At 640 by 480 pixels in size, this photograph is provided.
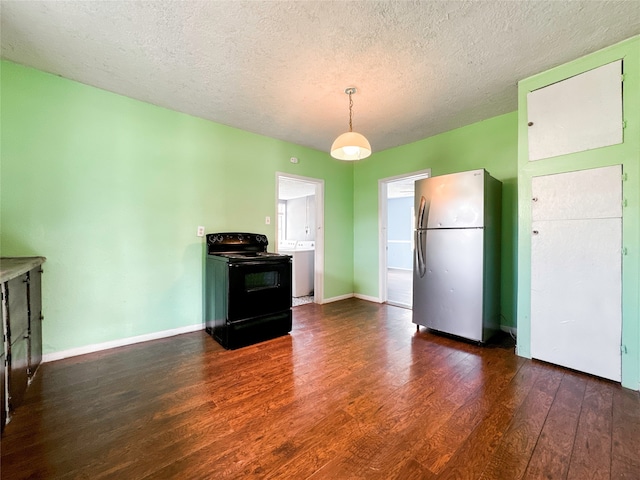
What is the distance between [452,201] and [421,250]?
64 centimetres

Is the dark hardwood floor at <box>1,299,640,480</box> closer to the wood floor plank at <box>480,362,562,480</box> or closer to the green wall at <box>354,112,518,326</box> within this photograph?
the wood floor plank at <box>480,362,562,480</box>

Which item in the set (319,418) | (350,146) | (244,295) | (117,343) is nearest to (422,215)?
(350,146)

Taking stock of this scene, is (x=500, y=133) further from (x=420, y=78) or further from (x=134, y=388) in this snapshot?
(x=134, y=388)

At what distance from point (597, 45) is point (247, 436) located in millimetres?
3643

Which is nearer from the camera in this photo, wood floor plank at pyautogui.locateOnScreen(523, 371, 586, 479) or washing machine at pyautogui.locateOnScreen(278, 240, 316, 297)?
wood floor plank at pyautogui.locateOnScreen(523, 371, 586, 479)

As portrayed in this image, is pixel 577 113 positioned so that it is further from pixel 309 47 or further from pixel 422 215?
pixel 309 47

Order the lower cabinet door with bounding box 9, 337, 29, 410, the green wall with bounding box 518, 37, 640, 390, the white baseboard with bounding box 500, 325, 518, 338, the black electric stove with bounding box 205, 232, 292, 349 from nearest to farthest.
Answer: the lower cabinet door with bounding box 9, 337, 29, 410 → the green wall with bounding box 518, 37, 640, 390 → the black electric stove with bounding box 205, 232, 292, 349 → the white baseboard with bounding box 500, 325, 518, 338

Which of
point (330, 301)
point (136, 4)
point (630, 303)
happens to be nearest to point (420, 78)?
point (136, 4)

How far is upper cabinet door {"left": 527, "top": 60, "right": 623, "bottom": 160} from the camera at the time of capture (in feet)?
6.33

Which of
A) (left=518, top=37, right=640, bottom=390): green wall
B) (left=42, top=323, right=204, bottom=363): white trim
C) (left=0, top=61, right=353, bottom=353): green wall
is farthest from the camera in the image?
(left=42, top=323, right=204, bottom=363): white trim

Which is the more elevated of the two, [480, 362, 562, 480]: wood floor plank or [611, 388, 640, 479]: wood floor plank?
[611, 388, 640, 479]: wood floor plank

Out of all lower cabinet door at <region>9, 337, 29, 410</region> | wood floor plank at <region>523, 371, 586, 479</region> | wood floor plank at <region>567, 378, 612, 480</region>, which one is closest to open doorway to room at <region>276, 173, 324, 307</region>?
lower cabinet door at <region>9, 337, 29, 410</region>

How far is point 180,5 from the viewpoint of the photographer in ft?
5.17

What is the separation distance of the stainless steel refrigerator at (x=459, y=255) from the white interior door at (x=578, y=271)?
408 millimetres
